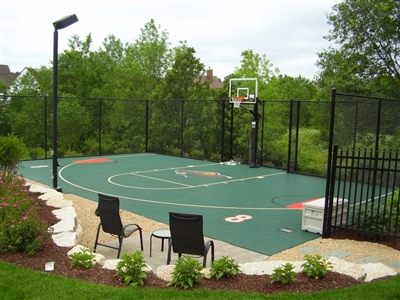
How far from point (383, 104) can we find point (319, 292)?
Result: 969cm

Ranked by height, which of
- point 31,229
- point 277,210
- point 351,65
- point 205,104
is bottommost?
point 277,210

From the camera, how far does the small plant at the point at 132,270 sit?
14.4ft

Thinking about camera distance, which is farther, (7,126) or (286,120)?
(7,126)

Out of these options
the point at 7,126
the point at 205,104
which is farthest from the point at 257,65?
the point at 7,126

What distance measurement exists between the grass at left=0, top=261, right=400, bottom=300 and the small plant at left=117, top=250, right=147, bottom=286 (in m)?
0.15

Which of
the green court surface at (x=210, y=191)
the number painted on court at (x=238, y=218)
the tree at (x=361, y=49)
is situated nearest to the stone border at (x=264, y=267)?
the green court surface at (x=210, y=191)

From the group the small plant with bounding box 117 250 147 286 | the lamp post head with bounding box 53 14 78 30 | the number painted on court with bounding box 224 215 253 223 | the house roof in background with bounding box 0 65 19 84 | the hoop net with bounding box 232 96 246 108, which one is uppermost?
the house roof in background with bounding box 0 65 19 84

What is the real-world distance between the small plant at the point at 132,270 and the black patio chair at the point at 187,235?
924 millimetres

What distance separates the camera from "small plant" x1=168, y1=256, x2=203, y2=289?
4.34m

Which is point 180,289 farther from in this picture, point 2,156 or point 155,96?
point 155,96

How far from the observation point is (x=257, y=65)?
30766 millimetres

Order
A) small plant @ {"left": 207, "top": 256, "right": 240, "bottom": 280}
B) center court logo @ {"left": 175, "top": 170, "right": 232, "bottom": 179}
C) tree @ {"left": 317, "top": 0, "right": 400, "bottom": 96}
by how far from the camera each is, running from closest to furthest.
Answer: small plant @ {"left": 207, "top": 256, "right": 240, "bottom": 280} < center court logo @ {"left": 175, "top": 170, "right": 232, "bottom": 179} < tree @ {"left": 317, "top": 0, "right": 400, "bottom": 96}

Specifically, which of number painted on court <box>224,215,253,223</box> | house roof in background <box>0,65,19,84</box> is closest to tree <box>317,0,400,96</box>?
number painted on court <box>224,215,253,223</box>

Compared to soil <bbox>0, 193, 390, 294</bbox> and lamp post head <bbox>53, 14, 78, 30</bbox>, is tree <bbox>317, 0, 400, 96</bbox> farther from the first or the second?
soil <bbox>0, 193, 390, 294</bbox>
